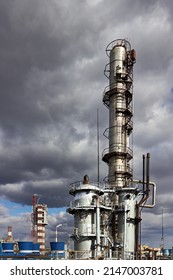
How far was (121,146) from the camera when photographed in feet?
204

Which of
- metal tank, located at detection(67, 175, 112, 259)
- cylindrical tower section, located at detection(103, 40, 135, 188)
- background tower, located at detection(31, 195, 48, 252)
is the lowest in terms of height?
background tower, located at detection(31, 195, 48, 252)

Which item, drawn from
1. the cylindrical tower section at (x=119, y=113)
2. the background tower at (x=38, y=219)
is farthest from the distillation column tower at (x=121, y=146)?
the background tower at (x=38, y=219)

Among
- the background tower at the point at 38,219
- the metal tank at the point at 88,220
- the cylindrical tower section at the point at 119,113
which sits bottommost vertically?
the background tower at the point at 38,219

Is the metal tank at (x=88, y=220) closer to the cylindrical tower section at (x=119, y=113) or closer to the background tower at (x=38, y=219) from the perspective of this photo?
the cylindrical tower section at (x=119, y=113)

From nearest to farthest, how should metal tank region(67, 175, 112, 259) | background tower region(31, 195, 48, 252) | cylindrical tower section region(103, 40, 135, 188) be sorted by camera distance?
1. metal tank region(67, 175, 112, 259)
2. cylindrical tower section region(103, 40, 135, 188)
3. background tower region(31, 195, 48, 252)

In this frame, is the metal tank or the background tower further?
the background tower

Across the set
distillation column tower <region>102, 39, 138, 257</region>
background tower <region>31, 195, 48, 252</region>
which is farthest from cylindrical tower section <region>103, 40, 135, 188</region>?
background tower <region>31, 195, 48, 252</region>

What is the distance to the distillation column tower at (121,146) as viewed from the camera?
56000 millimetres

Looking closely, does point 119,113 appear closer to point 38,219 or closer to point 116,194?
point 116,194

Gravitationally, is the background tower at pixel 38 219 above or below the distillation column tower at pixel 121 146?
below

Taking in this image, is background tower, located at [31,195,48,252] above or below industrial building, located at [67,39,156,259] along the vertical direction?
below

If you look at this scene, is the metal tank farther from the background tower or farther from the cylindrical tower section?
the background tower

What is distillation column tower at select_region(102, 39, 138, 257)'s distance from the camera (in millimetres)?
56000
